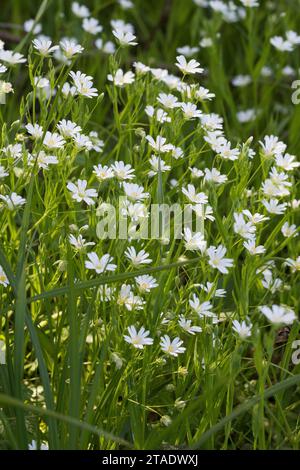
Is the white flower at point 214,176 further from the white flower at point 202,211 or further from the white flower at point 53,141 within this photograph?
the white flower at point 53,141

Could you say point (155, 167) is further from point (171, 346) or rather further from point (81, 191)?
point (171, 346)

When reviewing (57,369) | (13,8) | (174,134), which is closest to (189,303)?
(57,369)

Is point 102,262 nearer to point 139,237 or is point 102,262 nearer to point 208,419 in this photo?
point 139,237

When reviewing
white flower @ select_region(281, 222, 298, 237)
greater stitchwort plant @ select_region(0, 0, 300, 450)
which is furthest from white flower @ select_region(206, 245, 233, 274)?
white flower @ select_region(281, 222, 298, 237)

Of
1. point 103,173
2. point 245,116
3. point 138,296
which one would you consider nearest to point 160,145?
point 103,173

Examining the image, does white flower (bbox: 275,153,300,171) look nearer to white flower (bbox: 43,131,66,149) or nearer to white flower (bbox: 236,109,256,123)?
white flower (bbox: 43,131,66,149)

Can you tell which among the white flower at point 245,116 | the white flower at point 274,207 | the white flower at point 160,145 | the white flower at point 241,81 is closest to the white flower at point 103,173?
the white flower at point 160,145

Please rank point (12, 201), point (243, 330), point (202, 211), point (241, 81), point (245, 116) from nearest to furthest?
point (243, 330) → point (12, 201) → point (202, 211) → point (245, 116) → point (241, 81)

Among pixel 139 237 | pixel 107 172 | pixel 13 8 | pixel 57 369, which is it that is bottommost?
pixel 57 369
